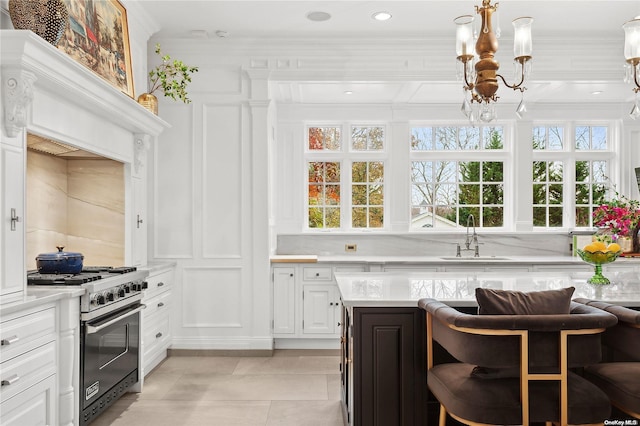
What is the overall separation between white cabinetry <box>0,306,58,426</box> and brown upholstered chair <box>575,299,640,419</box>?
8.24ft

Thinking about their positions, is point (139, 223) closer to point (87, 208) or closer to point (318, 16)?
point (87, 208)

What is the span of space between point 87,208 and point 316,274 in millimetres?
2016

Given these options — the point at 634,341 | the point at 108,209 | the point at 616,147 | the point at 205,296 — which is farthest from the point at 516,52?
the point at 616,147

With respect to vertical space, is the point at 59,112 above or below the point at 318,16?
below

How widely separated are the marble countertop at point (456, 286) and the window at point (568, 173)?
2.31 metres

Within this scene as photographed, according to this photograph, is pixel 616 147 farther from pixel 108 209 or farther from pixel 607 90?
pixel 108 209

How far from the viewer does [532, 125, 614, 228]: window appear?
5.89 m

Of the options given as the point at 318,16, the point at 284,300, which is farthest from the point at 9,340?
the point at 318,16

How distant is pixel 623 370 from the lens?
2.23 meters

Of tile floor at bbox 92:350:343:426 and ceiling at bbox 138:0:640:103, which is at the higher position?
ceiling at bbox 138:0:640:103

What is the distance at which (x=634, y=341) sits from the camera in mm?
2186

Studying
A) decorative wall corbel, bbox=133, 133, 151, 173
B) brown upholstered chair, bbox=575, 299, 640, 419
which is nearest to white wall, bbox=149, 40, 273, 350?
decorative wall corbel, bbox=133, 133, 151, 173

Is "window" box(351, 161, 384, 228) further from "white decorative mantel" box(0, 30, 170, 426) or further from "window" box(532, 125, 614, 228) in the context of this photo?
"white decorative mantel" box(0, 30, 170, 426)

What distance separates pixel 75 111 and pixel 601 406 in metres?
3.03
